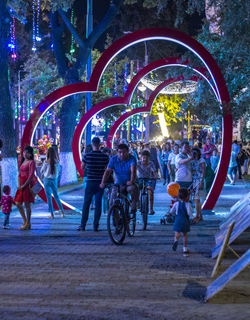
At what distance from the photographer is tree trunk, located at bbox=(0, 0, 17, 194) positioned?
1714 centimetres

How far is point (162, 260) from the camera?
28.0ft

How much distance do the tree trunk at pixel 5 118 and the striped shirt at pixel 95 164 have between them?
6.00 meters

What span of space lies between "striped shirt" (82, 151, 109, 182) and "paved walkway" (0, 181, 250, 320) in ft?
3.80

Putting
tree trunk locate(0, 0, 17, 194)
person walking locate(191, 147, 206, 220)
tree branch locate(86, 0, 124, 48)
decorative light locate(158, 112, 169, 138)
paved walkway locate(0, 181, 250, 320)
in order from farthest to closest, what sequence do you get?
decorative light locate(158, 112, 169, 138), tree branch locate(86, 0, 124, 48), tree trunk locate(0, 0, 17, 194), person walking locate(191, 147, 206, 220), paved walkway locate(0, 181, 250, 320)

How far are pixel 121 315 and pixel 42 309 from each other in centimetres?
87

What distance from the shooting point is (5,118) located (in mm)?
17266

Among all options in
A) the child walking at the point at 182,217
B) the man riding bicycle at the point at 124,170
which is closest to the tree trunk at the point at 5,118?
the man riding bicycle at the point at 124,170

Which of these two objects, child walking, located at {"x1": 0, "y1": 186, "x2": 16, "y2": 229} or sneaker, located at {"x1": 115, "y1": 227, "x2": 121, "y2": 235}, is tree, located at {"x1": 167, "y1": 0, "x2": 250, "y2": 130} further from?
child walking, located at {"x1": 0, "y1": 186, "x2": 16, "y2": 229}

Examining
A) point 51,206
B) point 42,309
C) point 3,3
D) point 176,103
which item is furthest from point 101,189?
point 176,103

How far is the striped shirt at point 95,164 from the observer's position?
11727 millimetres

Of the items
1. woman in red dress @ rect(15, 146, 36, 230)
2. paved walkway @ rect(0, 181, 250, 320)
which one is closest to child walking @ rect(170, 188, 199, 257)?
paved walkway @ rect(0, 181, 250, 320)

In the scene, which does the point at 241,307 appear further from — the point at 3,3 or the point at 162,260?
the point at 3,3

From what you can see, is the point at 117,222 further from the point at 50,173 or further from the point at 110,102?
the point at 110,102

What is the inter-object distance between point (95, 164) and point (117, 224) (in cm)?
209
